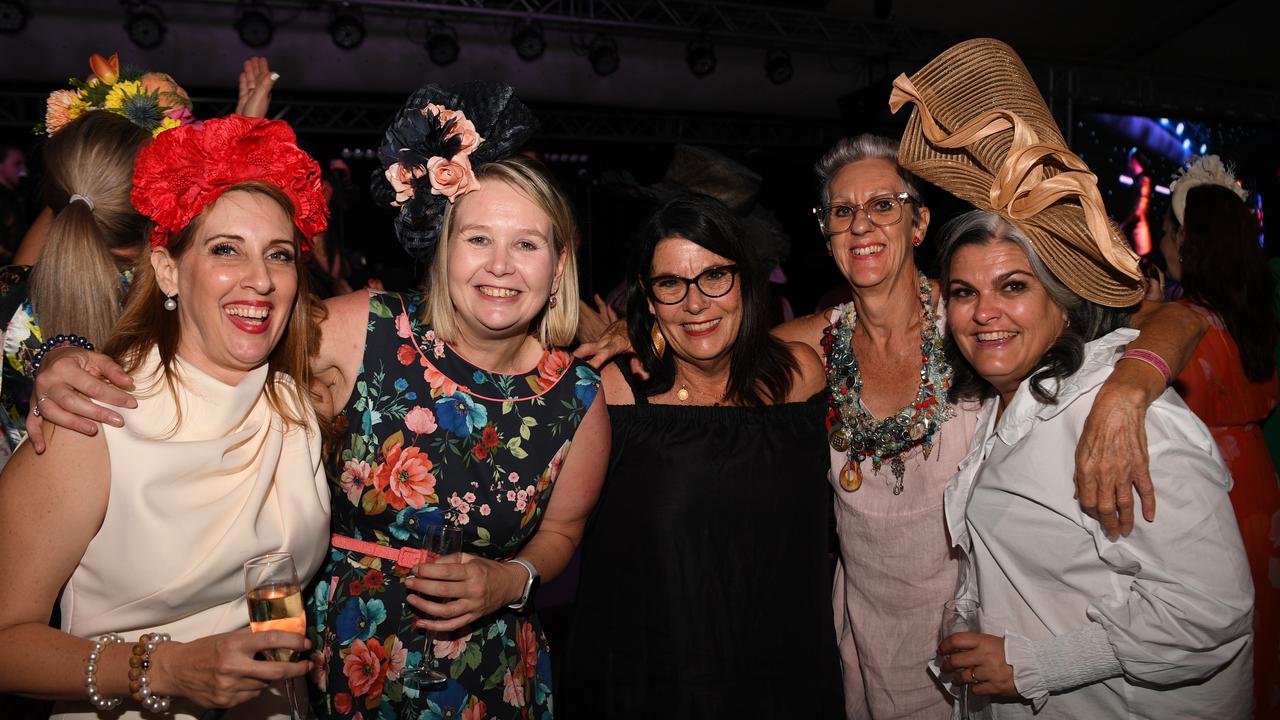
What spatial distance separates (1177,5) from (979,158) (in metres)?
12.0

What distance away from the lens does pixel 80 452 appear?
159 centimetres

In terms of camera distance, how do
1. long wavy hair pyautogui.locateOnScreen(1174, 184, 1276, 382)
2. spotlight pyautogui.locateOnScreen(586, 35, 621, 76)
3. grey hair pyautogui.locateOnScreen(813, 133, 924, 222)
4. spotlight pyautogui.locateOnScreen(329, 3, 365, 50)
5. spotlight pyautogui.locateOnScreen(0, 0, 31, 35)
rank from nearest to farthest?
grey hair pyautogui.locateOnScreen(813, 133, 924, 222), long wavy hair pyautogui.locateOnScreen(1174, 184, 1276, 382), spotlight pyautogui.locateOnScreen(0, 0, 31, 35), spotlight pyautogui.locateOnScreen(329, 3, 365, 50), spotlight pyautogui.locateOnScreen(586, 35, 621, 76)

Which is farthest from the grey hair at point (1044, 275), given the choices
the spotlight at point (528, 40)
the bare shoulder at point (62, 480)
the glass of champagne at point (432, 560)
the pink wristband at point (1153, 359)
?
the spotlight at point (528, 40)

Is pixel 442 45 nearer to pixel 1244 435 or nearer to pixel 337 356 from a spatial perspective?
pixel 337 356

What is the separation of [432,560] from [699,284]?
1115 millimetres

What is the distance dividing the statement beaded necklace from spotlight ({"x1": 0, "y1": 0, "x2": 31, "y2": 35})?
8.54 meters

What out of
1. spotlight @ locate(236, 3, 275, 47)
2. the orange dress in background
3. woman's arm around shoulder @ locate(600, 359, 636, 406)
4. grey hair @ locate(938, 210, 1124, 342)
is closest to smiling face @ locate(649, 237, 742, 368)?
woman's arm around shoulder @ locate(600, 359, 636, 406)

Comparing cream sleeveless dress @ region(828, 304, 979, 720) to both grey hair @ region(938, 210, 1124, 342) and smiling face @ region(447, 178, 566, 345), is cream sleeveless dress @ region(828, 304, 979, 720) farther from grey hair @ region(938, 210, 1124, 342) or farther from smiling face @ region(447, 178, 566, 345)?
smiling face @ region(447, 178, 566, 345)

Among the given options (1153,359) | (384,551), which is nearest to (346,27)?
(384,551)

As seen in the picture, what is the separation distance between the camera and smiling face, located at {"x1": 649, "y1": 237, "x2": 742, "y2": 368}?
250 centimetres

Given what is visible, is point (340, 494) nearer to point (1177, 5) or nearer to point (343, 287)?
point (343, 287)

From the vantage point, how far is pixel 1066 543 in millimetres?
1894

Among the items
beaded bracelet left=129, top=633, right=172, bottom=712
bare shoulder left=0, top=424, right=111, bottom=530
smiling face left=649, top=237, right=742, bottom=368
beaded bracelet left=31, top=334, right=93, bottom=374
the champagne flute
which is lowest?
the champagne flute

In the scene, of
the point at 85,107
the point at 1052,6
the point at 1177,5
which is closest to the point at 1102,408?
the point at 85,107
